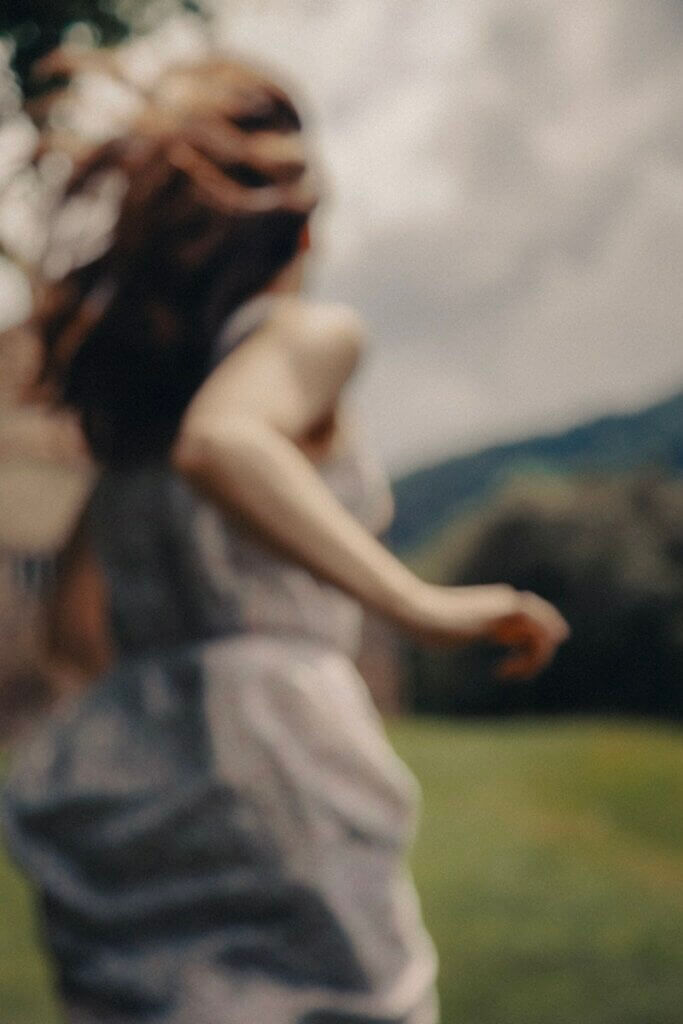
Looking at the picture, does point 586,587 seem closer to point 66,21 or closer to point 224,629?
point 224,629

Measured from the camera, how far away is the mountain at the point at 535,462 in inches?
73.5

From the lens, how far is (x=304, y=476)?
605mm

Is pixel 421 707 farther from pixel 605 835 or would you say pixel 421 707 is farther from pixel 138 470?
pixel 138 470

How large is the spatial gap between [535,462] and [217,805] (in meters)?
1.46

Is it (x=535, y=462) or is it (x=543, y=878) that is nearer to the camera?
(x=543, y=878)

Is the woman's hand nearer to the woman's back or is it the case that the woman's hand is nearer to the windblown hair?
the woman's back

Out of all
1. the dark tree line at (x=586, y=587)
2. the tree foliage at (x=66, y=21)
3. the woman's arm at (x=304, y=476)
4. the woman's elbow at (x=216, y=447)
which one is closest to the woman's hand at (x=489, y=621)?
the woman's arm at (x=304, y=476)

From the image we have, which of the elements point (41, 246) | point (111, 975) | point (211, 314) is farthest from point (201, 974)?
point (41, 246)

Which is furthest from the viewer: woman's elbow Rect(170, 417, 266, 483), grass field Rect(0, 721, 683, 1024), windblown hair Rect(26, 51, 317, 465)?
grass field Rect(0, 721, 683, 1024)

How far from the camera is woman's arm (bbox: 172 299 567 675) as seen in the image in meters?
0.59

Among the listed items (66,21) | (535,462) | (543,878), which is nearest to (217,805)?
(543,878)

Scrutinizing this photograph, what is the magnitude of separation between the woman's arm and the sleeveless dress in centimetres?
3

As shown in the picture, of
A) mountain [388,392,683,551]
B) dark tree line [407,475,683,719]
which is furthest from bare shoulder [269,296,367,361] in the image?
dark tree line [407,475,683,719]

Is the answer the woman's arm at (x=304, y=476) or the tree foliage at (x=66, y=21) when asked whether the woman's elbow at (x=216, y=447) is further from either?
the tree foliage at (x=66, y=21)
